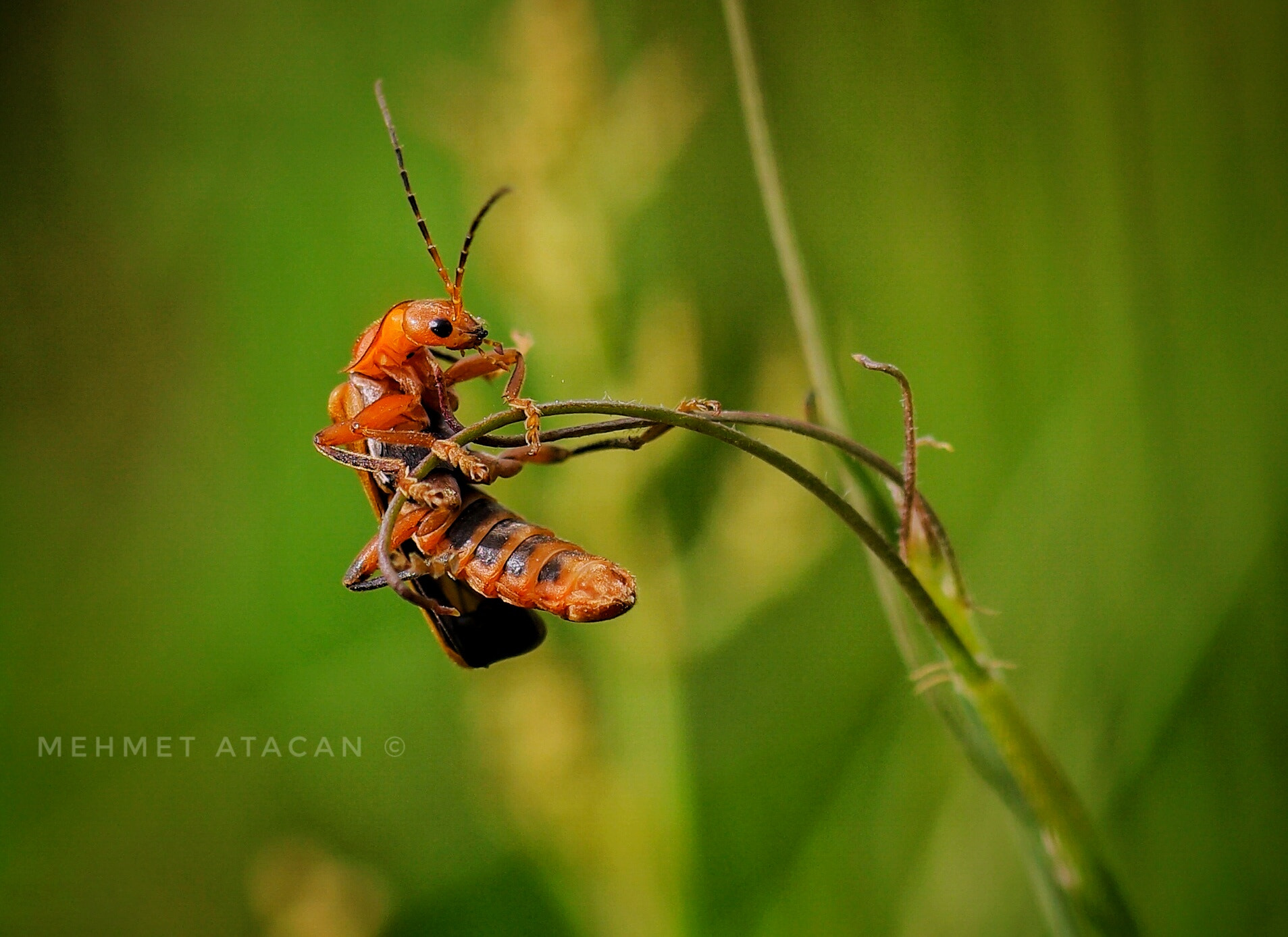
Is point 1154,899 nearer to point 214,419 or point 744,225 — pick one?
point 744,225

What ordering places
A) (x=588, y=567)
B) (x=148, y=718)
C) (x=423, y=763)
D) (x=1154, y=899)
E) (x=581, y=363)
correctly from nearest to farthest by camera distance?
(x=588, y=567), (x=1154, y=899), (x=581, y=363), (x=423, y=763), (x=148, y=718)

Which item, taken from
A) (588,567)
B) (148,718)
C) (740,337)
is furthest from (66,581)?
(588,567)

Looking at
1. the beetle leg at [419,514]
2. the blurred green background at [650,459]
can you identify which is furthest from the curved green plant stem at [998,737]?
the blurred green background at [650,459]

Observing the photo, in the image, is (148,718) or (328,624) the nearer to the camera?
(328,624)

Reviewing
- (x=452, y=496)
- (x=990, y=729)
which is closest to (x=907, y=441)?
(x=990, y=729)

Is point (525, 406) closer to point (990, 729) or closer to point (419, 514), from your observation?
point (419, 514)

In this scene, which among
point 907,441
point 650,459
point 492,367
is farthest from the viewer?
point 650,459
